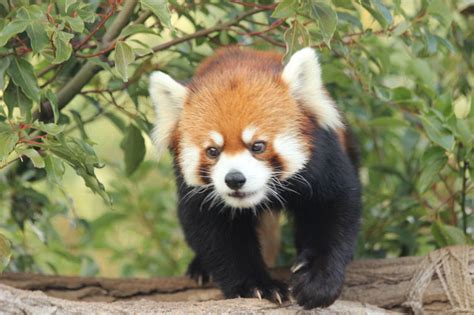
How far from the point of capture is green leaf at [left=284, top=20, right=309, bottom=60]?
10.6 feet

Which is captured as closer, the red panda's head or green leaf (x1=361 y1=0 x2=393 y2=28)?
the red panda's head

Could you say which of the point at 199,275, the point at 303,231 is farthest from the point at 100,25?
the point at 199,275

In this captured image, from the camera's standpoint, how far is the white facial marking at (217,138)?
3.26 m

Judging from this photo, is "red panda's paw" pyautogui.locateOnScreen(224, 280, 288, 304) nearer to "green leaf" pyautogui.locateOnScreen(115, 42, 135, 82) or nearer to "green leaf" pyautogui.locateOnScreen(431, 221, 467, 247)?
"green leaf" pyautogui.locateOnScreen(431, 221, 467, 247)

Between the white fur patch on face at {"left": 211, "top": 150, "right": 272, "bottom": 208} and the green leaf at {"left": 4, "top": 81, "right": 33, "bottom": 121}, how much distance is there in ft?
2.64

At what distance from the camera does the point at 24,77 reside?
3.18m

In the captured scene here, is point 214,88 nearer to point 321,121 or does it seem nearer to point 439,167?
point 321,121

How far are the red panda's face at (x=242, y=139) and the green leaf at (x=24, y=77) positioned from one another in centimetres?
66

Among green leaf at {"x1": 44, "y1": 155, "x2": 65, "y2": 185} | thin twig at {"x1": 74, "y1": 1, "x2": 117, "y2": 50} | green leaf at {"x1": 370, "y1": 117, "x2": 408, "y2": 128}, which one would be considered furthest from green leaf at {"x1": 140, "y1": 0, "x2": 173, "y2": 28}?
green leaf at {"x1": 370, "y1": 117, "x2": 408, "y2": 128}

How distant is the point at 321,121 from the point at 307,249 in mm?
574

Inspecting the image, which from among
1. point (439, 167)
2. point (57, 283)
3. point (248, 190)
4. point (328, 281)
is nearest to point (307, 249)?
point (328, 281)

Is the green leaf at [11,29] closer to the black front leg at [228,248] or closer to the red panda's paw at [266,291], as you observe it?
the black front leg at [228,248]

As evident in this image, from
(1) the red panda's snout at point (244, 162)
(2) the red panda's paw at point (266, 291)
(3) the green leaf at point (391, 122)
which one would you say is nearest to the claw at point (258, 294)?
(2) the red panda's paw at point (266, 291)

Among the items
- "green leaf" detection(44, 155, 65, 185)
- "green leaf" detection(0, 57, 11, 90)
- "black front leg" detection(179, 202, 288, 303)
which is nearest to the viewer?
"green leaf" detection(44, 155, 65, 185)
